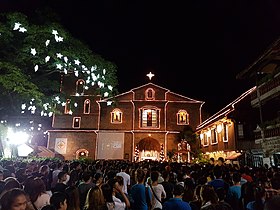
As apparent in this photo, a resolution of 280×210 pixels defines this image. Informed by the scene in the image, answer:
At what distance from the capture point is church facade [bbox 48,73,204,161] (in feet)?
109

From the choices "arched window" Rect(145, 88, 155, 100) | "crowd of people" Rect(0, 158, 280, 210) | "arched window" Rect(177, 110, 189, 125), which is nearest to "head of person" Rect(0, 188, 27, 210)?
"crowd of people" Rect(0, 158, 280, 210)

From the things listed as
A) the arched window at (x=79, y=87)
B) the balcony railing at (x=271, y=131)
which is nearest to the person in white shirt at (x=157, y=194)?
the balcony railing at (x=271, y=131)

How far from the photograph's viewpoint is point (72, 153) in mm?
33062

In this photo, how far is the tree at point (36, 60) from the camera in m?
14.4

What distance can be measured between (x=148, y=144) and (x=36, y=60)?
71.4 feet

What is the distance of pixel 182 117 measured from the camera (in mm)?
34938

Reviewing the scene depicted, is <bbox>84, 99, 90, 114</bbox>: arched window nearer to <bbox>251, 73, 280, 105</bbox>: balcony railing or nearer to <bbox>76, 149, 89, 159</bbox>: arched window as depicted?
<bbox>76, 149, 89, 159</bbox>: arched window

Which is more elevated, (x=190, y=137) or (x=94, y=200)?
(x=190, y=137)

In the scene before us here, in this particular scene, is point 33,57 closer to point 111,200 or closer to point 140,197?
point 140,197

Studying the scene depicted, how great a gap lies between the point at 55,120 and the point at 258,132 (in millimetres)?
25822

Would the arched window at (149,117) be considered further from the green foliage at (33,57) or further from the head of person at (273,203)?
the head of person at (273,203)

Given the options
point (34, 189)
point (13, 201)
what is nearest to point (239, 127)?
point (34, 189)

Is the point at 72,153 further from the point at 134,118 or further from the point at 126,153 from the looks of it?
the point at 134,118

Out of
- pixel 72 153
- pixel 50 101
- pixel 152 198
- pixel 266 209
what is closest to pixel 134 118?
pixel 72 153
